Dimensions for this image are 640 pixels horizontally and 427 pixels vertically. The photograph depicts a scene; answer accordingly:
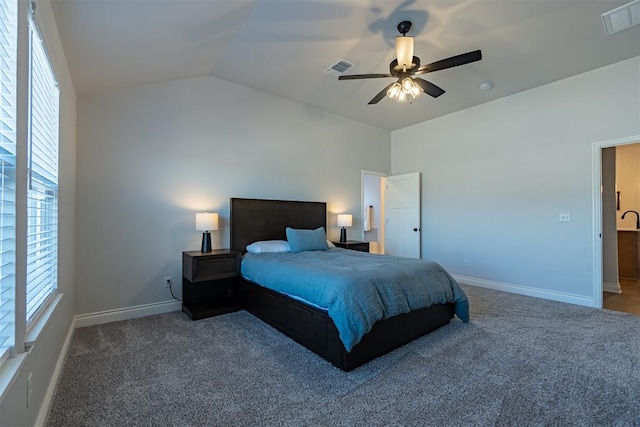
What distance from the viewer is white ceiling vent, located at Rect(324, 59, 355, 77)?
3709 mm

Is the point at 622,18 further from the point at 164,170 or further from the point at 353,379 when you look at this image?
the point at 164,170

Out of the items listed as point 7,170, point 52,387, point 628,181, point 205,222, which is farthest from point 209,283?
point 628,181

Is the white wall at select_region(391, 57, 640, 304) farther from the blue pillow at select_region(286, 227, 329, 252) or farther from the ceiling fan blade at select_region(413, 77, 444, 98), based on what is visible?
the blue pillow at select_region(286, 227, 329, 252)

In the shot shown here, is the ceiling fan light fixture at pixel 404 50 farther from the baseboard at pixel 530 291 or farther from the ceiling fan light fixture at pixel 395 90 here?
the baseboard at pixel 530 291

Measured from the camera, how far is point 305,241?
412cm

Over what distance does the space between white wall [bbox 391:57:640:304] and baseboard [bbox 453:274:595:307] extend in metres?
0.01

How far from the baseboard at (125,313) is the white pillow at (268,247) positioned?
1.13m

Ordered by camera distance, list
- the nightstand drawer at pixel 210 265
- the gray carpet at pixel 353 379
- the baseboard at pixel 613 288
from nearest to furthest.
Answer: the gray carpet at pixel 353 379 → the nightstand drawer at pixel 210 265 → the baseboard at pixel 613 288

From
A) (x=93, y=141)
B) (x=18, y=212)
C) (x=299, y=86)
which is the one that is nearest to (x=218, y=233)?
(x=93, y=141)

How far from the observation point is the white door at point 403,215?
18.8 feet

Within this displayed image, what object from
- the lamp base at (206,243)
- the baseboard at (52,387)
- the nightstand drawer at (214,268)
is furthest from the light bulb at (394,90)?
the baseboard at (52,387)

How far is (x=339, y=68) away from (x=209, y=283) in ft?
10.8

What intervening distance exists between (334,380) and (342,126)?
4468 mm

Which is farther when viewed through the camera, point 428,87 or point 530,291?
point 530,291
